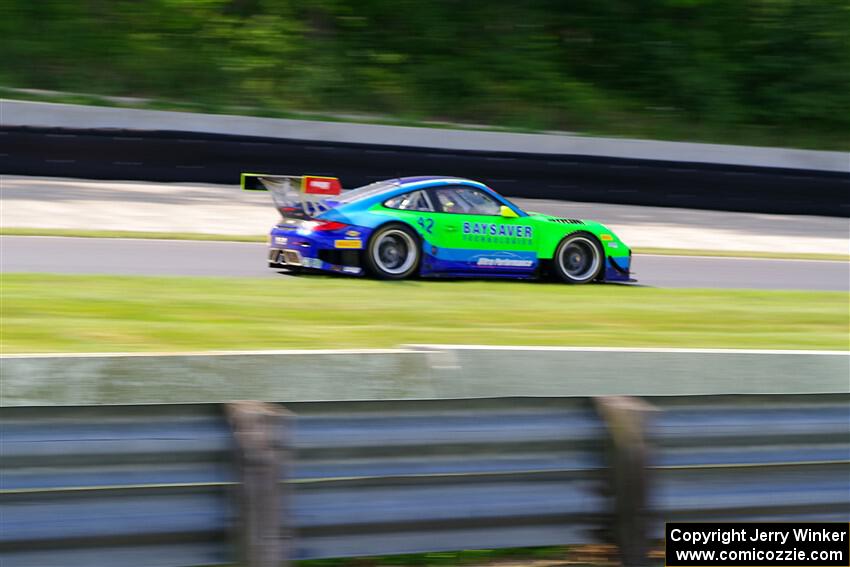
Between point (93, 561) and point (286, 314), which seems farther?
point (286, 314)

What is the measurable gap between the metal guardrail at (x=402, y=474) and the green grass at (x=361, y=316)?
8.76ft

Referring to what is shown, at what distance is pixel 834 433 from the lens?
4.48 metres

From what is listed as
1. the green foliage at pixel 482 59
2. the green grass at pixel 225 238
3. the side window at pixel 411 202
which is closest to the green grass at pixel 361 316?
the side window at pixel 411 202

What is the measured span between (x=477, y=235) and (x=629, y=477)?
696 cm

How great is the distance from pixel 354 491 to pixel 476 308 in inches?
192

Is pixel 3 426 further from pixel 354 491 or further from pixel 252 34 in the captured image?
pixel 252 34

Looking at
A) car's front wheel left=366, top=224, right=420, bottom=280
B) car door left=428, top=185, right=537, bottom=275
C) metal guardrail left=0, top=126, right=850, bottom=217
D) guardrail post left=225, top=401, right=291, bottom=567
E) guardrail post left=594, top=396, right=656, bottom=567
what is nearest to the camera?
guardrail post left=225, top=401, right=291, bottom=567

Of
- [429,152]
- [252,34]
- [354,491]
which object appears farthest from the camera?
[252,34]

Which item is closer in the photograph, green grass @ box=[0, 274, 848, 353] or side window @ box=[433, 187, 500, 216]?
green grass @ box=[0, 274, 848, 353]

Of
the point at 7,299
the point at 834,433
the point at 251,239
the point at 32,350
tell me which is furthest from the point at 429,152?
the point at 834,433

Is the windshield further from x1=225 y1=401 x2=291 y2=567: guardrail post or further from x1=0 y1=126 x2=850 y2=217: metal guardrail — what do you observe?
x1=225 y1=401 x2=291 y2=567: guardrail post

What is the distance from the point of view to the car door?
1092 centimetres

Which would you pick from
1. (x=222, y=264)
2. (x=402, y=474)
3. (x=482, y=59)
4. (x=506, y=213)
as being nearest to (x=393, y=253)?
(x=506, y=213)

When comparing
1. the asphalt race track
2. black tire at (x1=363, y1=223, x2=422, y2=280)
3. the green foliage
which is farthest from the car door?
the green foliage
